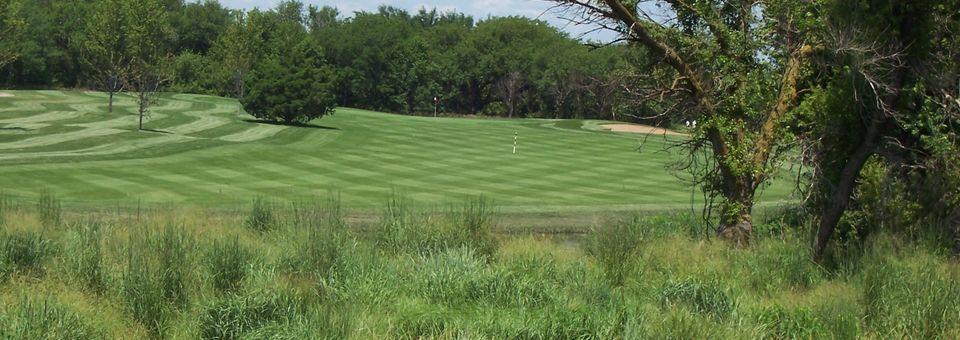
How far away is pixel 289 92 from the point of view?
54688 millimetres

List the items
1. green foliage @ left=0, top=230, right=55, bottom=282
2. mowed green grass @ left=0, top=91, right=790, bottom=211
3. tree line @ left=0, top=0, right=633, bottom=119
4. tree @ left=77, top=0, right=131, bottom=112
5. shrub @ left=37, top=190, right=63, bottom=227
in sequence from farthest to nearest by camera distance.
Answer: tree line @ left=0, top=0, right=633, bottom=119 → tree @ left=77, top=0, right=131, bottom=112 → mowed green grass @ left=0, top=91, right=790, bottom=211 → shrub @ left=37, top=190, right=63, bottom=227 → green foliage @ left=0, top=230, right=55, bottom=282

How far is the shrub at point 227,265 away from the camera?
10.4 metres

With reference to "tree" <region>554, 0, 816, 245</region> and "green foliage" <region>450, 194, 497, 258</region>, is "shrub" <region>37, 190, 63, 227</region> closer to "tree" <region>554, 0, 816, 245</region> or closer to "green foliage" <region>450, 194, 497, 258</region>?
"green foliage" <region>450, 194, 497, 258</region>

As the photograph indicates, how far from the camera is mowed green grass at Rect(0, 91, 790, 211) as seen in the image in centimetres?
2878

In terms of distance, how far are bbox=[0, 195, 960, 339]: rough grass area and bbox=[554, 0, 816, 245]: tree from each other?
2.58 meters

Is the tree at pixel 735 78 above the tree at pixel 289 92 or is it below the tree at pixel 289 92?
above

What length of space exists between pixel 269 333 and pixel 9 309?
7.49ft

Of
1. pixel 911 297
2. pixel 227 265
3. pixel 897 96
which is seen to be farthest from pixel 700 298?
pixel 897 96

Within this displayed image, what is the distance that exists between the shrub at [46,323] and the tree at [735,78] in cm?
979

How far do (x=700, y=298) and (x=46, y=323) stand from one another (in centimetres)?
605

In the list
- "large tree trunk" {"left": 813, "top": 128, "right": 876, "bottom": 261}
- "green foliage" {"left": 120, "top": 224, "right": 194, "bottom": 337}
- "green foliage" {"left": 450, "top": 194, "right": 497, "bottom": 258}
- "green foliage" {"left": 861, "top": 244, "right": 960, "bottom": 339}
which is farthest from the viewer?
"large tree trunk" {"left": 813, "top": 128, "right": 876, "bottom": 261}

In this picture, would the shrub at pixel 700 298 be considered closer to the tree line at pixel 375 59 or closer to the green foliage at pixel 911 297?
the green foliage at pixel 911 297

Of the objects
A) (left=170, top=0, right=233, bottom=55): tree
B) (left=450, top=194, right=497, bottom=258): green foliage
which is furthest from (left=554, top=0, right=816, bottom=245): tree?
(left=170, top=0, right=233, bottom=55): tree

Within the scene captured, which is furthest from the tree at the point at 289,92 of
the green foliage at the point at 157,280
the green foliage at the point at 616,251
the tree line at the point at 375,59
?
the green foliage at the point at 157,280
